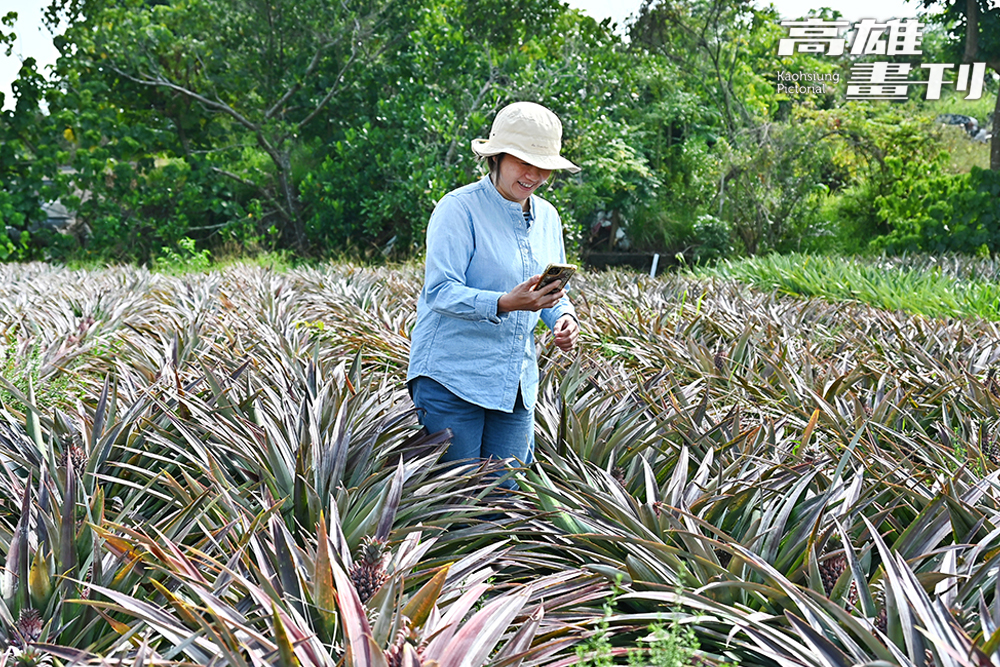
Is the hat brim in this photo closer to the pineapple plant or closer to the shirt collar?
the shirt collar

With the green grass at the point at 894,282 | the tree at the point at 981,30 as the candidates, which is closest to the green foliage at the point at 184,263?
the green grass at the point at 894,282

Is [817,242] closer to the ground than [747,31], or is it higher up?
closer to the ground

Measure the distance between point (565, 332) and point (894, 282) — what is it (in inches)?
239

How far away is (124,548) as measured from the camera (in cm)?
187

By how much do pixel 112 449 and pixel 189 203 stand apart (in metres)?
14.0

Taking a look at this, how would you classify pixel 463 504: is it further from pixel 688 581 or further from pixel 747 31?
pixel 747 31

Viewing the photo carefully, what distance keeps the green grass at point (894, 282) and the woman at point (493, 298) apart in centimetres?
446

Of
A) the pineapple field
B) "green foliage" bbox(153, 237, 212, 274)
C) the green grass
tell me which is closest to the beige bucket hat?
the pineapple field

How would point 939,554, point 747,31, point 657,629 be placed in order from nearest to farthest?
point 657,629
point 939,554
point 747,31

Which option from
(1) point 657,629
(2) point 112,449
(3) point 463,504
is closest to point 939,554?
(1) point 657,629

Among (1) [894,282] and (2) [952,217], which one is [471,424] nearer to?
(1) [894,282]

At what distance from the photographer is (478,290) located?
7.91 feet

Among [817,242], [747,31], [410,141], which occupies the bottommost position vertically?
[817,242]

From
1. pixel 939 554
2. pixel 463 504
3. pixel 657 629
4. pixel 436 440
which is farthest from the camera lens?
pixel 436 440
